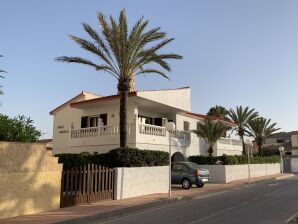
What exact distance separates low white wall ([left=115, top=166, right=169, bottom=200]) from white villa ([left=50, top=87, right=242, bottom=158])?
4557mm

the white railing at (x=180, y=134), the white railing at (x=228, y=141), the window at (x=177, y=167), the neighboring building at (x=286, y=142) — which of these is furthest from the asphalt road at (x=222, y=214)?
the neighboring building at (x=286, y=142)

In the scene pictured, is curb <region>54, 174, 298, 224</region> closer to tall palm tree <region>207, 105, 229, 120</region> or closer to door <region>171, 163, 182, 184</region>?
door <region>171, 163, 182, 184</region>

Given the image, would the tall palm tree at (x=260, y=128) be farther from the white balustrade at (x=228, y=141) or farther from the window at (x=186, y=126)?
the window at (x=186, y=126)

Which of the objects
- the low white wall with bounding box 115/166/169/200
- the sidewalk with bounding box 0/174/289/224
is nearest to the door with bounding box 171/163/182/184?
the low white wall with bounding box 115/166/169/200

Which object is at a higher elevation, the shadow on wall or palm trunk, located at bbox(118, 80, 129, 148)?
palm trunk, located at bbox(118, 80, 129, 148)

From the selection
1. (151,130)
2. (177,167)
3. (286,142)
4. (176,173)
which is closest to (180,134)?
(151,130)

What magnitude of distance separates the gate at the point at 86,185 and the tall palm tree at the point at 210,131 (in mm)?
17781

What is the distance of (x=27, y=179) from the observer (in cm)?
1262

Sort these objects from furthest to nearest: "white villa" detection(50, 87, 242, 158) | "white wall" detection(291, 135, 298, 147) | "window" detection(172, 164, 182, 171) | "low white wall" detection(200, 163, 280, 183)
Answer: "white wall" detection(291, 135, 298, 147)
"low white wall" detection(200, 163, 280, 183)
"white villa" detection(50, 87, 242, 158)
"window" detection(172, 164, 182, 171)

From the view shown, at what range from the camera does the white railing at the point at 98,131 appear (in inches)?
1032

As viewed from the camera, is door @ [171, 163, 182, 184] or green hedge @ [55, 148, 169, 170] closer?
green hedge @ [55, 148, 169, 170]

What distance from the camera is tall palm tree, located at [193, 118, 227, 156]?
33.8 metres

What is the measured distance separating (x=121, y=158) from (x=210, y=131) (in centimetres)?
1684

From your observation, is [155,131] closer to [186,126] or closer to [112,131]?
[112,131]
